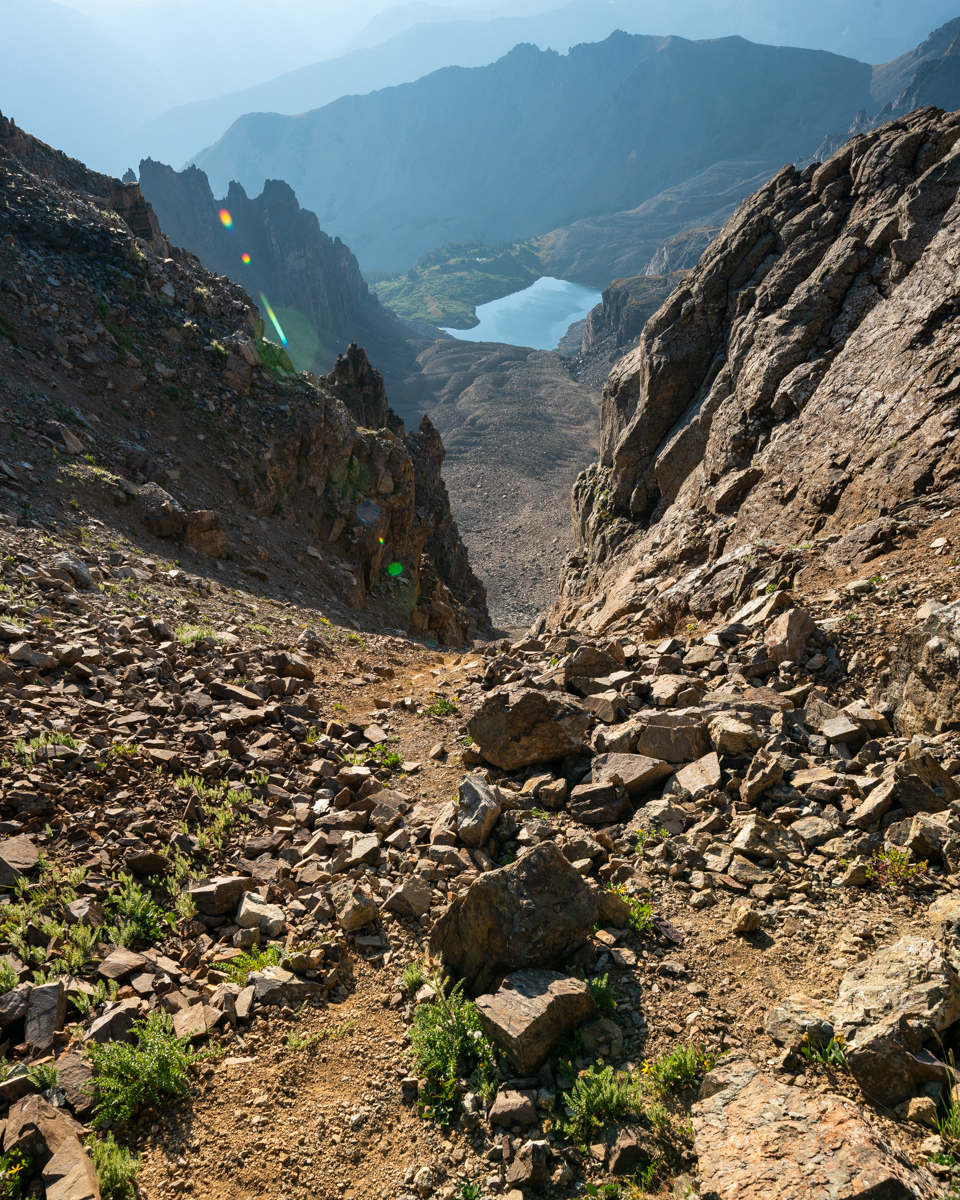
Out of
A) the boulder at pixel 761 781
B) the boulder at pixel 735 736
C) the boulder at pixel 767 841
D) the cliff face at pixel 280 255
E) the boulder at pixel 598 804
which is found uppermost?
the cliff face at pixel 280 255

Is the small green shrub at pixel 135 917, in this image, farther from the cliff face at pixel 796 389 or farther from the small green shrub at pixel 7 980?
the cliff face at pixel 796 389

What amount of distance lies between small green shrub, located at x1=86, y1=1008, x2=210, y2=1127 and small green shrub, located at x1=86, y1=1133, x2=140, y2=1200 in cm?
23

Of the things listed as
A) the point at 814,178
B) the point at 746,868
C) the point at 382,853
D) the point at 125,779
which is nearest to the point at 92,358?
the point at 125,779

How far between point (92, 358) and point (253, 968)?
21243mm

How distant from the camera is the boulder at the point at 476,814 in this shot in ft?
22.5

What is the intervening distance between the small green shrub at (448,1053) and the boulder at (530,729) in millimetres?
3507

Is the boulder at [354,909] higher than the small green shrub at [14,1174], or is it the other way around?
the boulder at [354,909]

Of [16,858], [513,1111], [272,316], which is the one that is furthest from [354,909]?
[272,316]

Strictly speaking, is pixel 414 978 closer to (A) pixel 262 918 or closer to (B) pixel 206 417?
(A) pixel 262 918

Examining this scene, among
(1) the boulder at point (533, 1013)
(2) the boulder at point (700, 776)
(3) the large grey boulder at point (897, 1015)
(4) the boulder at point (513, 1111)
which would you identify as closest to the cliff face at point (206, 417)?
(2) the boulder at point (700, 776)

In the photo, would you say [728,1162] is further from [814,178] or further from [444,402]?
[444,402]

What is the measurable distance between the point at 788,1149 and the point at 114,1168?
387 cm

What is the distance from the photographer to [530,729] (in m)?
8.41

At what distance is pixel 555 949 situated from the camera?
5.12 m
